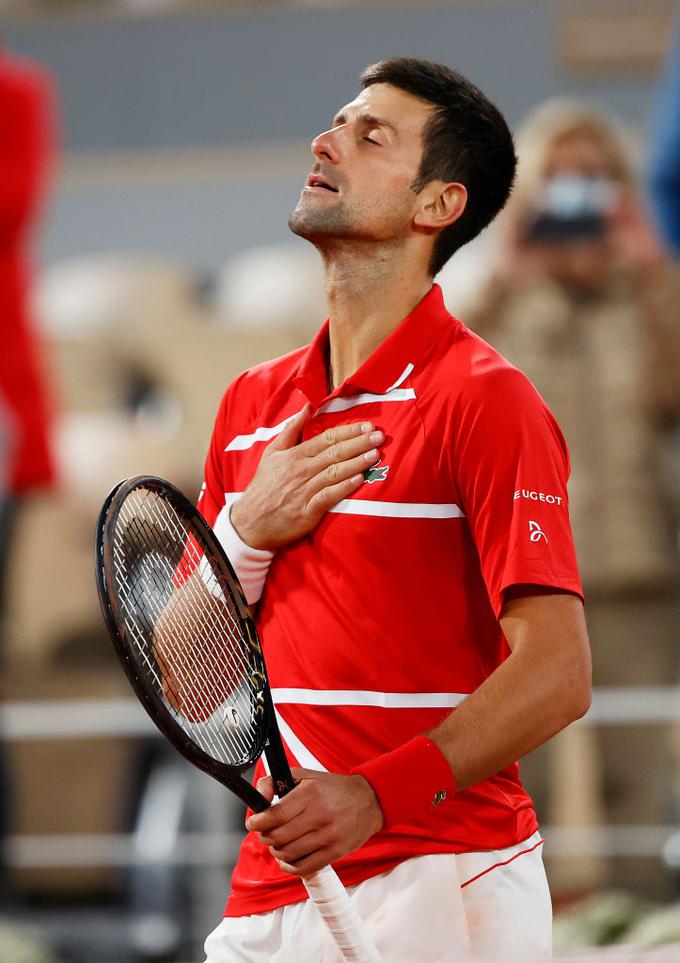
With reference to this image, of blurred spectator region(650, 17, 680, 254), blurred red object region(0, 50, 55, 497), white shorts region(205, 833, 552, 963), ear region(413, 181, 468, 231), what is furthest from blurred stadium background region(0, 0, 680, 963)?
ear region(413, 181, 468, 231)

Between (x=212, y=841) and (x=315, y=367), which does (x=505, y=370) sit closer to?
(x=315, y=367)

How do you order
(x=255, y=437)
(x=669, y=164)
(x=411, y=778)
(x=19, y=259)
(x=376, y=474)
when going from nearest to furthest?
1. (x=411, y=778)
2. (x=376, y=474)
3. (x=255, y=437)
4. (x=669, y=164)
5. (x=19, y=259)

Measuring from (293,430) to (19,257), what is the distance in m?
2.65

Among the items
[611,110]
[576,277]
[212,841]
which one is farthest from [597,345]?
[611,110]

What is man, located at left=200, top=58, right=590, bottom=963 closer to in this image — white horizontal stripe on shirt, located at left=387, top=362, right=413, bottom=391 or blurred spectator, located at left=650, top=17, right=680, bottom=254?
white horizontal stripe on shirt, located at left=387, top=362, right=413, bottom=391

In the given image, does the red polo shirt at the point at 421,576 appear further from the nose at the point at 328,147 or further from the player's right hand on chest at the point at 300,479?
the nose at the point at 328,147

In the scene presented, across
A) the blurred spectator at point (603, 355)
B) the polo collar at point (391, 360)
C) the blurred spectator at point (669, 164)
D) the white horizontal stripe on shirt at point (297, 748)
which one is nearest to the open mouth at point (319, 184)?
the polo collar at point (391, 360)

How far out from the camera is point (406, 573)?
1.35 m

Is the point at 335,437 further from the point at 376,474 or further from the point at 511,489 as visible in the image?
the point at 511,489

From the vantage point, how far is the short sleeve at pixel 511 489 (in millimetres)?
1290

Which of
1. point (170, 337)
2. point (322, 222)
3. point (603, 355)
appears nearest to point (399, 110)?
point (322, 222)

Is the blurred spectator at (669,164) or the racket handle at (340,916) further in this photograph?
the blurred spectator at (669,164)

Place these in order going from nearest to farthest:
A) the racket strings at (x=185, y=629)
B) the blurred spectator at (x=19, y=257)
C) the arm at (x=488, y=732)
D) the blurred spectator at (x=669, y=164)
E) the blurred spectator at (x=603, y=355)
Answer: the arm at (x=488, y=732)
the racket strings at (x=185, y=629)
the blurred spectator at (x=669, y=164)
the blurred spectator at (x=603, y=355)
the blurred spectator at (x=19, y=257)

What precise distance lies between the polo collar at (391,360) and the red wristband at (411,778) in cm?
32
